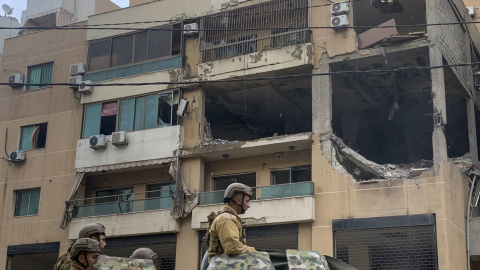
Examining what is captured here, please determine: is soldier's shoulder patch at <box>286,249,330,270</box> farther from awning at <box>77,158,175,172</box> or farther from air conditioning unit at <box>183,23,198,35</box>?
air conditioning unit at <box>183,23,198,35</box>

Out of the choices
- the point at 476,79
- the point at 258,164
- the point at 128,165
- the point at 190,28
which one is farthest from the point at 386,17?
the point at 128,165

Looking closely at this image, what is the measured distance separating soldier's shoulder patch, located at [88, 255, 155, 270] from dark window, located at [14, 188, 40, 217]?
77.1 ft

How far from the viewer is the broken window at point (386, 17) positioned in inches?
980

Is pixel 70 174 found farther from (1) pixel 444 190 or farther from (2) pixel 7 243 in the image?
(1) pixel 444 190

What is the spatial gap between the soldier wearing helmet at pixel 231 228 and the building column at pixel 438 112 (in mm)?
16310

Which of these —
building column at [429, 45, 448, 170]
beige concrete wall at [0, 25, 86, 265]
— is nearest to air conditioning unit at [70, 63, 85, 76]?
beige concrete wall at [0, 25, 86, 265]

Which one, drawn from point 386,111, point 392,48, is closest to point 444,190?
point 392,48

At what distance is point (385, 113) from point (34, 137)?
14.8m

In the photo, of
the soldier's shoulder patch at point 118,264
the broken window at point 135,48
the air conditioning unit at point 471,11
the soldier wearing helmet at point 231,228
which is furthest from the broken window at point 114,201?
the soldier wearing helmet at point 231,228

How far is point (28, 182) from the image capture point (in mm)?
31922

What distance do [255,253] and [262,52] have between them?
2004 cm

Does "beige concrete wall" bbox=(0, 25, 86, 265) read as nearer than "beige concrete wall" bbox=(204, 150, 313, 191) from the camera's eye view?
No

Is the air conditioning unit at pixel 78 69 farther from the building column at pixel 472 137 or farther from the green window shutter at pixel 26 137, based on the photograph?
the building column at pixel 472 137

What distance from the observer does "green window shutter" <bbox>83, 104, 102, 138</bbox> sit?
3059 cm
